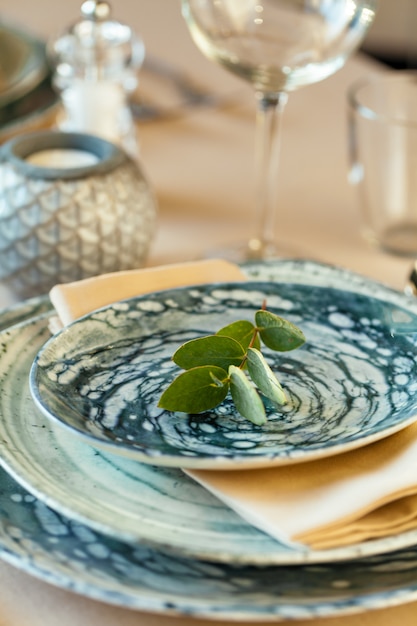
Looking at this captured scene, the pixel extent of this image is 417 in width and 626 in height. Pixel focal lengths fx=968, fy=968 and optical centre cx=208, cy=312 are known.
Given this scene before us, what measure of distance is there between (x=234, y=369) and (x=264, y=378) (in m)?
0.02

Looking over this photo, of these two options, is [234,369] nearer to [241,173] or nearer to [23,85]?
[241,173]

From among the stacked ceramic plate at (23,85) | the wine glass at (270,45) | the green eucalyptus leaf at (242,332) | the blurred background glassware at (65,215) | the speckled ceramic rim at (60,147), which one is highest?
the wine glass at (270,45)

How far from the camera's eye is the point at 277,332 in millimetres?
503

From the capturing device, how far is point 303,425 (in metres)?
0.47

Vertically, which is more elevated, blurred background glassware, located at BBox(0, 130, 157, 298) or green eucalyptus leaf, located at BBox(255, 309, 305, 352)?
green eucalyptus leaf, located at BBox(255, 309, 305, 352)

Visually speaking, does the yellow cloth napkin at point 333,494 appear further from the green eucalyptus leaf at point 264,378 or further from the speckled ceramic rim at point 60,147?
the speckled ceramic rim at point 60,147

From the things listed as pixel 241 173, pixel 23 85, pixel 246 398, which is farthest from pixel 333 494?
pixel 23 85

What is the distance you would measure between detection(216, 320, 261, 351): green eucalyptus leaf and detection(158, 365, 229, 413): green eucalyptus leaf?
41mm

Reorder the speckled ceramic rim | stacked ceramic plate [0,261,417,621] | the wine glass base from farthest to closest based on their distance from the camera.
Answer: the wine glass base
the speckled ceramic rim
stacked ceramic plate [0,261,417,621]

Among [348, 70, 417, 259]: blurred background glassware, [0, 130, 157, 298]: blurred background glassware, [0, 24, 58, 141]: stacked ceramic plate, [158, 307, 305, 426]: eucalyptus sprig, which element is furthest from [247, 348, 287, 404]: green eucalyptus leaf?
[0, 24, 58, 141]: stacked ceramic plate

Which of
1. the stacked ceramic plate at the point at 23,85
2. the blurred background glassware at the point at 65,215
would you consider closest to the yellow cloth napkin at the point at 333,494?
the blurred background glassware at the point at 65,215

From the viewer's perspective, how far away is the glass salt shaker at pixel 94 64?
2.76 feet

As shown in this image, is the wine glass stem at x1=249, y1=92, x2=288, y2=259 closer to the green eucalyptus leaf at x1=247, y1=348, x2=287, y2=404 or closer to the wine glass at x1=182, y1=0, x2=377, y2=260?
the wine glass at x1=182, y1=0, x2=377, y2=260

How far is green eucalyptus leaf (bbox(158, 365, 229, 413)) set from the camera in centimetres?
45
